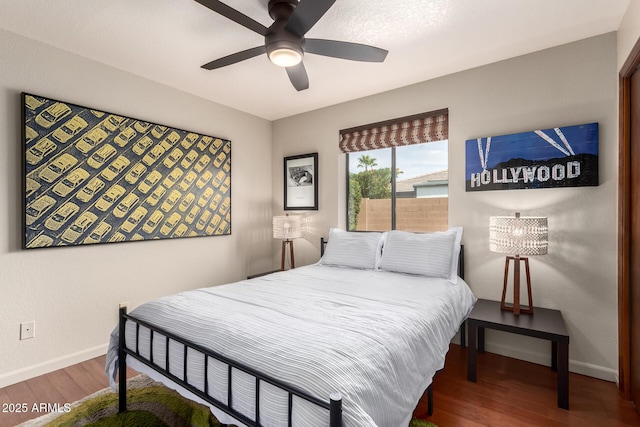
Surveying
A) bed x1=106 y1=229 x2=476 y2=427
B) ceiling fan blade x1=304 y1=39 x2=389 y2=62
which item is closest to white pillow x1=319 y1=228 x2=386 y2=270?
bed x1=106 y1=229 x2=476 y2=427

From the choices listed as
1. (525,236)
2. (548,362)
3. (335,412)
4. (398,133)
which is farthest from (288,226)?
(335,412)

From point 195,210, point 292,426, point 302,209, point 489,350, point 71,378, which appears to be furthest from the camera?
point 302,209

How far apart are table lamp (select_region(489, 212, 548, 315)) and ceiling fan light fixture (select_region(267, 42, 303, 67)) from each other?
1.91 metres

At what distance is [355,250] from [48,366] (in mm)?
2692

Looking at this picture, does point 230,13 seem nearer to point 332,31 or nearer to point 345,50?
point 345,50

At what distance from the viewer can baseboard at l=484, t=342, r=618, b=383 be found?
2.33 meters

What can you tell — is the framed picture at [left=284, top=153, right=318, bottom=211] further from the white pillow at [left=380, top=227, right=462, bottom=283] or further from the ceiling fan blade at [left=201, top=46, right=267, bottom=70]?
the ceiling fan blade at [left=201, top=46, right=267, bottom=70]

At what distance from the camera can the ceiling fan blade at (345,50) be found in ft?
6.60

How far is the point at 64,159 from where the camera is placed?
253cm

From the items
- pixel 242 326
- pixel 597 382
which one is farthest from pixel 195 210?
pixel 597 382

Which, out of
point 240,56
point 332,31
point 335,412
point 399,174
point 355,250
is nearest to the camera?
point 335,412

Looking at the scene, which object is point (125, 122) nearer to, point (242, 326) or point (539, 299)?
point (242, 326)

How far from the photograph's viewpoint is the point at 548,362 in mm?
2543

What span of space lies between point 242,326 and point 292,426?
0.55m
